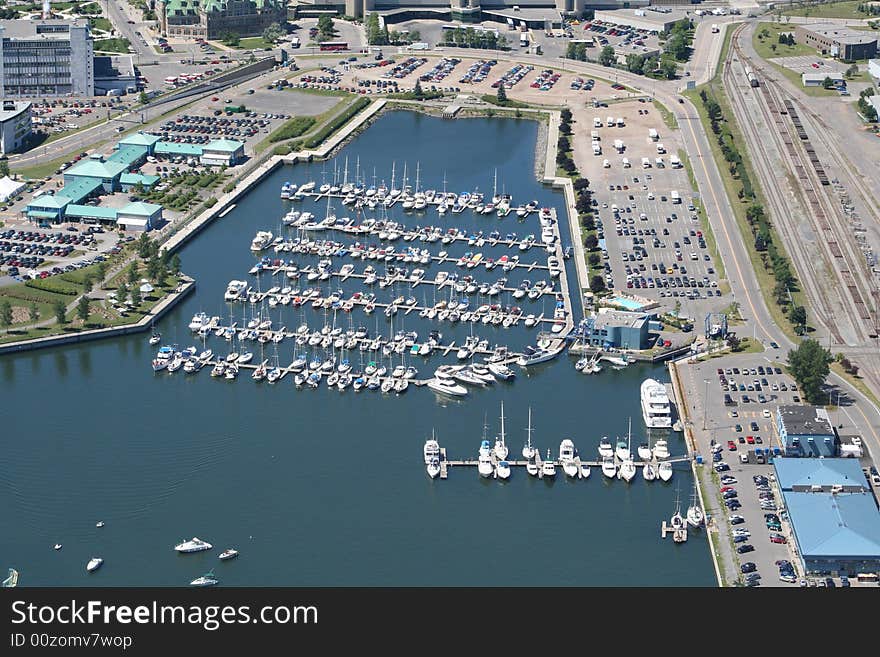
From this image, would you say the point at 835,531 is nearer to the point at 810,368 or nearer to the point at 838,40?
the point at 810,368

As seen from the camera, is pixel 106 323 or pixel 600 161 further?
pixel 600 161

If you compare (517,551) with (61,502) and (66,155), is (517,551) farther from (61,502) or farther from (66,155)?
(66,155)

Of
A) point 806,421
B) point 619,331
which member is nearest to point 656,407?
point 806,421

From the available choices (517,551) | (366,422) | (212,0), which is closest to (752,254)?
(366,422)

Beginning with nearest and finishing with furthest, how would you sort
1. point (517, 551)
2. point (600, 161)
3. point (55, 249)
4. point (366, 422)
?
1. point (517, 551)
2. point (366, 422)
3. point (55, 249)
4. point (600, 161)

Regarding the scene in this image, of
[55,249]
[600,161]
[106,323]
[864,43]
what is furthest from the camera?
[864,43]

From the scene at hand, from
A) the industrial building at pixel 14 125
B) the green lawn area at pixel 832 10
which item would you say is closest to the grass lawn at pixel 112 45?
the industrial building at pixel 14 125

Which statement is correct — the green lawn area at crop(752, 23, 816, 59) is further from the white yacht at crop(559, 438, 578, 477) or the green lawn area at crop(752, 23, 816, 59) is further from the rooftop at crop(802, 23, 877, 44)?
the white yacht at crop(559, 438, 578, 477)

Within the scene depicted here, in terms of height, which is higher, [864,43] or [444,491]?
[864,43]
